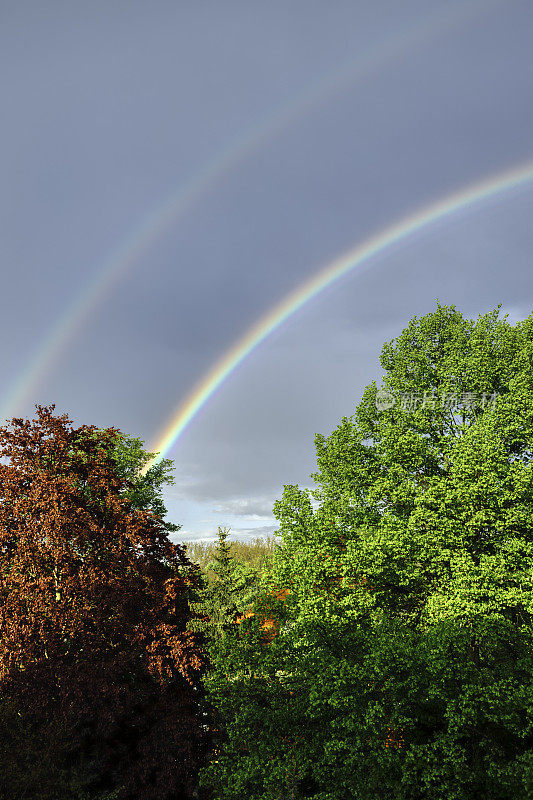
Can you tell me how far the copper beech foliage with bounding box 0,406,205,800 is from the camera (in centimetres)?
Result: 1217

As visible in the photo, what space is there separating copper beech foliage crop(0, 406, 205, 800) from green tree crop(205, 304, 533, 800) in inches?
81.0

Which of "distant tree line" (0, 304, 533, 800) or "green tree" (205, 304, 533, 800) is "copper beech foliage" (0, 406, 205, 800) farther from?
"green tree" (205, 304, 533, 800)

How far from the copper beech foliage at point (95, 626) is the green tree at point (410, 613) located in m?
2.06

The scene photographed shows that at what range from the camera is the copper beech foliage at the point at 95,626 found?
39.9 feet

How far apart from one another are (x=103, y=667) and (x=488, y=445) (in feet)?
44.4

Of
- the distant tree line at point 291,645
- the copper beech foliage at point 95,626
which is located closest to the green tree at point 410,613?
the distant tree line at point 291,645

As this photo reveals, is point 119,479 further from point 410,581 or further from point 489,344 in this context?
point 489,344

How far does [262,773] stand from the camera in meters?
13.2

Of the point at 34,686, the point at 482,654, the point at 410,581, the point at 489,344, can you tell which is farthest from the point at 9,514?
the point at 489,344

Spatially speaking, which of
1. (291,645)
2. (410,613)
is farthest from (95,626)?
(410,613)

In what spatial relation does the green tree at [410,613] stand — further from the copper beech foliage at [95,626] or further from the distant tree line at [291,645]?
the copper beech foliage at [95,626]

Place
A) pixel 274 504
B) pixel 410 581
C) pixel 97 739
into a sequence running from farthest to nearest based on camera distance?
pixel 274 504 < pixel 410 581 < pixel 97 739

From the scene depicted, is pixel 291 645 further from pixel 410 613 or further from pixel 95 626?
pixel 95 626

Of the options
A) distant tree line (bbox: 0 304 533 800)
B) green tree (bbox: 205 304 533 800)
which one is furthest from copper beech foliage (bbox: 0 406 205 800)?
green tree (bbox: 205 304 533 800)
